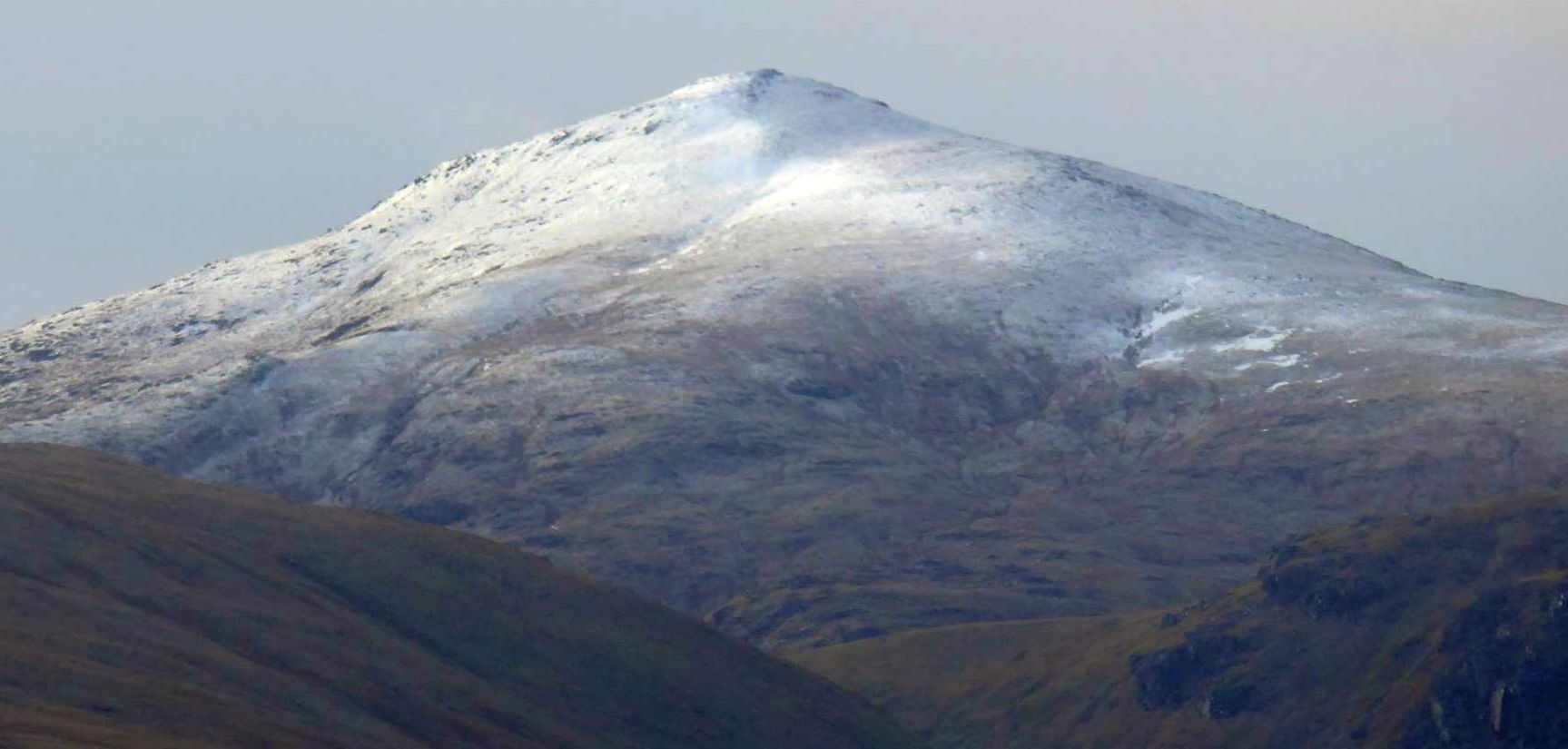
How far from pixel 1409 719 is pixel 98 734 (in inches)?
4904

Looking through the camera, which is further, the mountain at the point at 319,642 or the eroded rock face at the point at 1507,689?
the eroded rock face at the point at 1507,689

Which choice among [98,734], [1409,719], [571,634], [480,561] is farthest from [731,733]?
[98,734]

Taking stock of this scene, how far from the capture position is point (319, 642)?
14550cm

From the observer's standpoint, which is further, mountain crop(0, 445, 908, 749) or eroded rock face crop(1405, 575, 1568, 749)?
eroded rock face crop(1405, 575, 1568, 749)

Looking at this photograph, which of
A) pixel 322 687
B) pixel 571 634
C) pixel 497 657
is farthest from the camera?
pixel 571 634

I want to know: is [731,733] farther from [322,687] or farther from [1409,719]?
[1409,719]

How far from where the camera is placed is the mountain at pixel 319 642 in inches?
4611

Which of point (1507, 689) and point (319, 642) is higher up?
point (319, 642)

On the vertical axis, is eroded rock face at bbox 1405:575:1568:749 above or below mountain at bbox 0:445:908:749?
below

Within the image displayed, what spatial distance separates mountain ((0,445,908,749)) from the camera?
117125 mm

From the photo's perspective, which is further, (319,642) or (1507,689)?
(1507,689)

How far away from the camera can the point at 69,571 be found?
459 feet

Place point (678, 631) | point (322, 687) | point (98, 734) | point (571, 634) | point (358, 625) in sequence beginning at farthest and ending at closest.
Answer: point (678, 631)
point (571, 634)
point (358, 625)
point (322, 687)
point (98, 734)

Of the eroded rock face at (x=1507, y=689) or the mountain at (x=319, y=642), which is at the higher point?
the mountain at (x=319, y=642)
